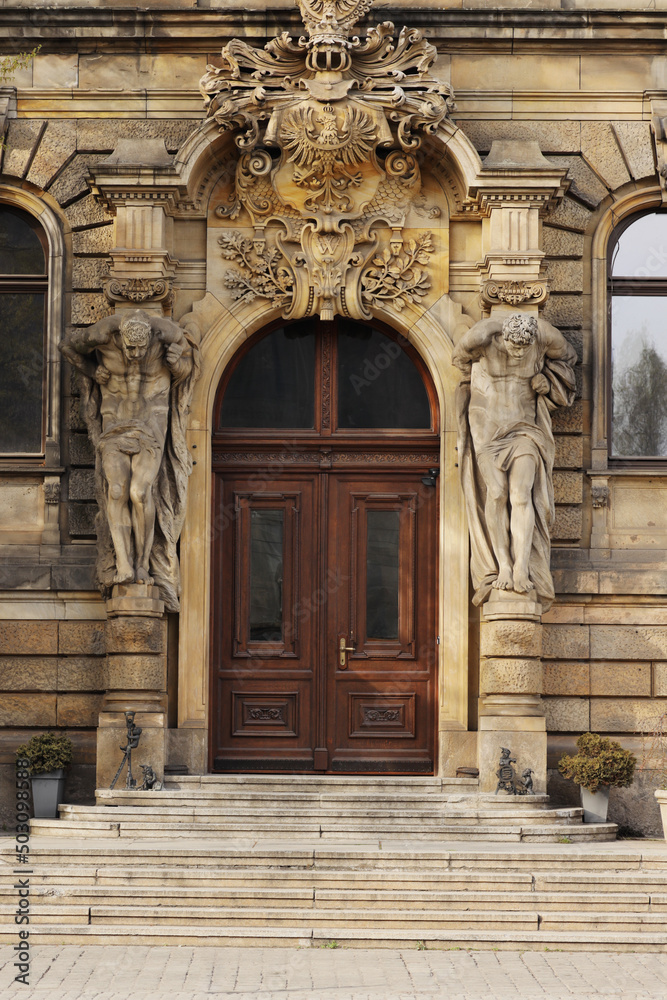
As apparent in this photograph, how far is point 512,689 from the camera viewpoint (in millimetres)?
12438

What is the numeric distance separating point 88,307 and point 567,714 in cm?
594

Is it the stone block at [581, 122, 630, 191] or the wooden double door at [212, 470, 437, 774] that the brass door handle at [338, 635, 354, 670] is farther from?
the stone block at [581, 122, 630, 191]

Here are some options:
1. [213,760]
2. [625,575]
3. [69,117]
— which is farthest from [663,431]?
[69,117]

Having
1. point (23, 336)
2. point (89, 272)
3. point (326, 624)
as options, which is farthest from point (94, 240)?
point (326, 624)

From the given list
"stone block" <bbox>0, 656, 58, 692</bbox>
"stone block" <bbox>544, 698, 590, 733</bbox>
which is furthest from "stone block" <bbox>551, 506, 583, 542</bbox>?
"stone block" <bbox>0, 656, 58, 692</bbox>

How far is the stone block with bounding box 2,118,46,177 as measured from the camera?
13.6m

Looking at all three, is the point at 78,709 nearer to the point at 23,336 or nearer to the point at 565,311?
the point at 23,336

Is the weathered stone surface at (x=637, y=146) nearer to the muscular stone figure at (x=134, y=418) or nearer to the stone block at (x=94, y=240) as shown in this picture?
the muscular stone figure at (x=134, y=418)

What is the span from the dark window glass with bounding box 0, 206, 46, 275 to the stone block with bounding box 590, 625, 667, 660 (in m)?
6.43

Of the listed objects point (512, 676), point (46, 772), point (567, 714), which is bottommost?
point (46, 772)

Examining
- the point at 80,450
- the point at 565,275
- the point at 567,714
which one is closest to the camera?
the point at 567,714

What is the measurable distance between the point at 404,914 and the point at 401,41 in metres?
7.81

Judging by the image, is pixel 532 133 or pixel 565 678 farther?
pixel 532 133

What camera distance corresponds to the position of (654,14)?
44.0 ft
